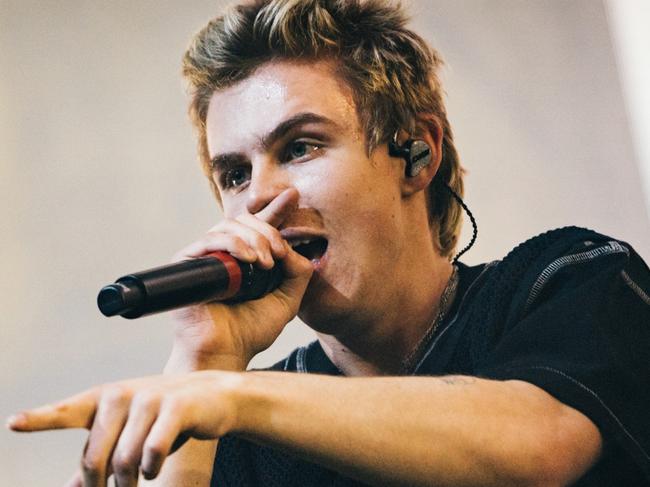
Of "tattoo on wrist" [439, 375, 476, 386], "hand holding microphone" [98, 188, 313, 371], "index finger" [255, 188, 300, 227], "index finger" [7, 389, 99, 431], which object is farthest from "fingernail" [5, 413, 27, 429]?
"index finger" [255, 188, 300, 227]

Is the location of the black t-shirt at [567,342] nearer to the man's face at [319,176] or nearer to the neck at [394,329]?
the neck at [394,329]

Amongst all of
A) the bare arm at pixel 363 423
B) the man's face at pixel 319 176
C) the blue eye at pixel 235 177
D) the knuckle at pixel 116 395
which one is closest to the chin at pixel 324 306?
the man's face at pixel 319 176

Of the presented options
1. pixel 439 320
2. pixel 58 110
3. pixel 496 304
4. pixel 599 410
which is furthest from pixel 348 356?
pixel 58 110

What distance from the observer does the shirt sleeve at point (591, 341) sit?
1161 mm

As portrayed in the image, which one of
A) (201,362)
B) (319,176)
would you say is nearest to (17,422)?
(201,362)

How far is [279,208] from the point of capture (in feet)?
4.89

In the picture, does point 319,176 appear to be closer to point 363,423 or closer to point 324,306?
point 324,306

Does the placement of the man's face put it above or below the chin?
above

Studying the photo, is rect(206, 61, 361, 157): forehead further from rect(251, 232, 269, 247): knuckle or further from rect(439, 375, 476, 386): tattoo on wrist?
rect(439, 375, 476, 386): tattoo on wrist

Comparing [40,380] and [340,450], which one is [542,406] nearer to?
[340,450]

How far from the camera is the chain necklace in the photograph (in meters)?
1.66

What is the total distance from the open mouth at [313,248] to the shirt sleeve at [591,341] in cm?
32

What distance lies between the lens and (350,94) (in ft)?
5.49

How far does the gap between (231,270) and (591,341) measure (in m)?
0.48
